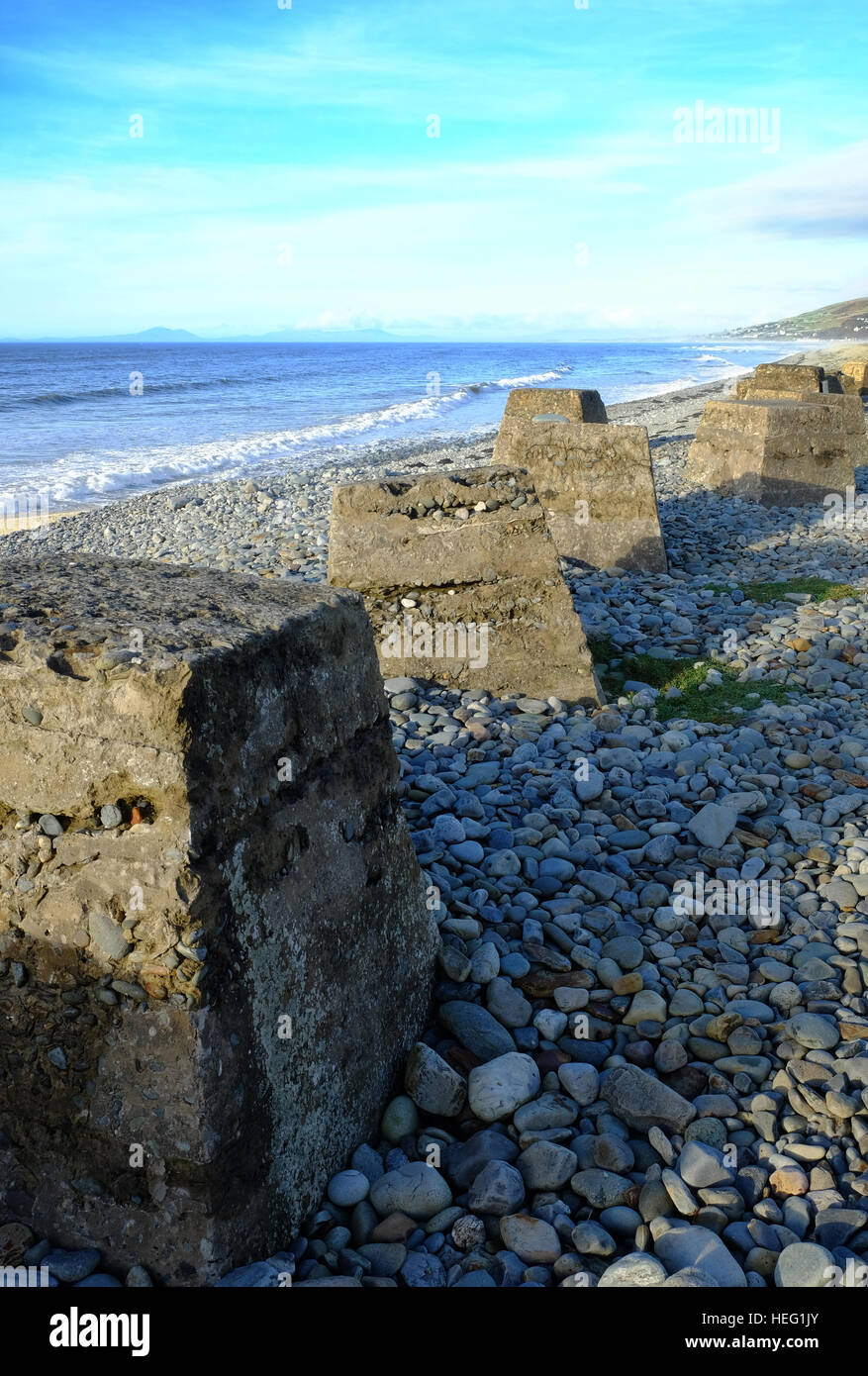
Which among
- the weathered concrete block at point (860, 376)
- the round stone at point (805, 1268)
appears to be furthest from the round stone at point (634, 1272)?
the weathered concrete block at point (860, 376)

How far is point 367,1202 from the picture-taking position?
8.60ft

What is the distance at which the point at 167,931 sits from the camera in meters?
2.18

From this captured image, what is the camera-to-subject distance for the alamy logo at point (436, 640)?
20.6ft

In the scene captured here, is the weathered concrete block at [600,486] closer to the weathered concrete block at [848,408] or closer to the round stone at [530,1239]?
the weathered concrete block at [848,408]

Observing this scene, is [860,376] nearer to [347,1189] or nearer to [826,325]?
[347,1189]

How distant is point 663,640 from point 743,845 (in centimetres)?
325

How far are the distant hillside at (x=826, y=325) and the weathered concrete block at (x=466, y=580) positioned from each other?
335ft

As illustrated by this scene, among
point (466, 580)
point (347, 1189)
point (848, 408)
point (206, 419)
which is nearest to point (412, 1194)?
point (347, 1189)

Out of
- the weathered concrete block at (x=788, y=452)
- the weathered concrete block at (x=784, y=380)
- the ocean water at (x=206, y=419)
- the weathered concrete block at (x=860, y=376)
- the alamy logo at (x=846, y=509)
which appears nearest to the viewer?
the alamy logo at (x=846, y=509)

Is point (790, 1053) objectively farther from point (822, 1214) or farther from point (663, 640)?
Answer: point (663, 640)

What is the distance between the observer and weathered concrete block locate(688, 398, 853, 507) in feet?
39.7

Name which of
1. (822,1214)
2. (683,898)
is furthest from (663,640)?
(822,1214)
